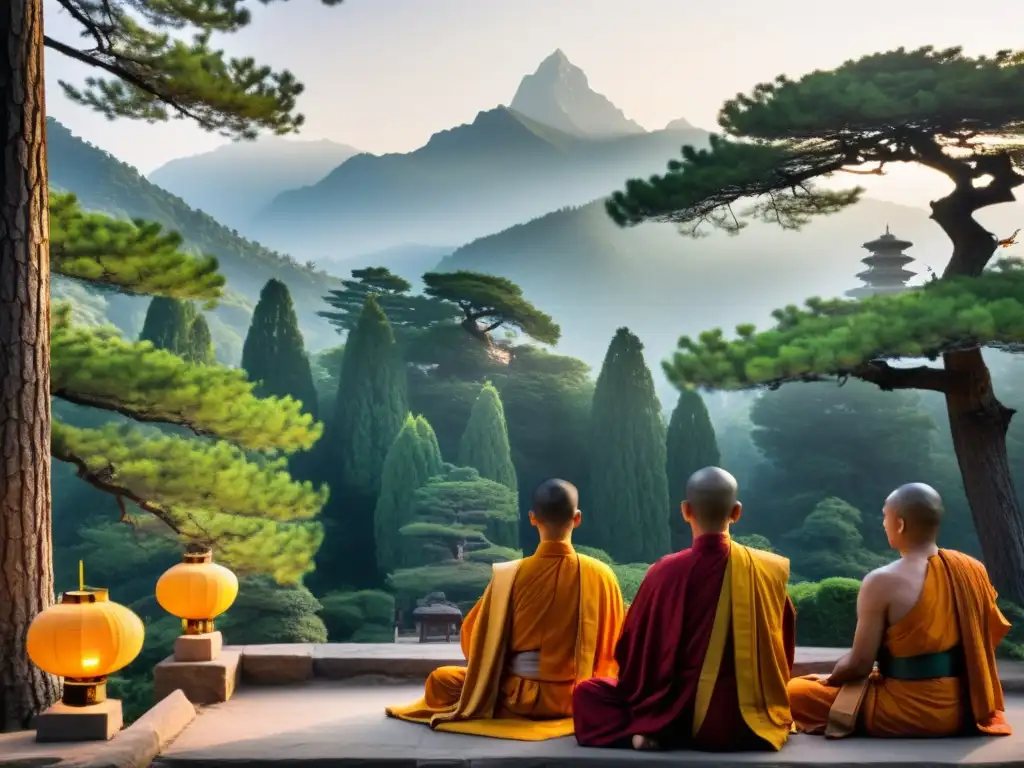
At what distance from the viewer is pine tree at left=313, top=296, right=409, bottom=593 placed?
1833 cm

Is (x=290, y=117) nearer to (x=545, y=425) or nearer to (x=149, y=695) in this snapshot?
(x=149, y=695)

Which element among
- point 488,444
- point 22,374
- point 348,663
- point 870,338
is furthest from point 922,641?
point 488,444

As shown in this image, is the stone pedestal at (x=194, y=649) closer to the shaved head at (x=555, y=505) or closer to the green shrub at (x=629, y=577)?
the shaved head at (x=555, y=505)

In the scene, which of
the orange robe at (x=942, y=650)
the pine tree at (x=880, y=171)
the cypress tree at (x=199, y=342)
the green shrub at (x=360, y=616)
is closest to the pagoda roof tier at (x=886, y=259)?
the pine tree at (x=880, y=171)

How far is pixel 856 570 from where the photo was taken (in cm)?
1853

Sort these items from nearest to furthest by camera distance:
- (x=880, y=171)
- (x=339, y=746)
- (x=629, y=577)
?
1. (x=339, y=746)
2. (x=880, y=171)
3. (x=629, y=577)

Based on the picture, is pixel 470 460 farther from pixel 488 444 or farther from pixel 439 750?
pixel 439 750

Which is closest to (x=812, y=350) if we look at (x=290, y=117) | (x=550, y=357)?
(x=290, y=117)

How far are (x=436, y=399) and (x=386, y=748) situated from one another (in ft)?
51.4

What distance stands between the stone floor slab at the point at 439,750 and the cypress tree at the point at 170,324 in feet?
43.0

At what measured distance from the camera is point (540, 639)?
15.5ft

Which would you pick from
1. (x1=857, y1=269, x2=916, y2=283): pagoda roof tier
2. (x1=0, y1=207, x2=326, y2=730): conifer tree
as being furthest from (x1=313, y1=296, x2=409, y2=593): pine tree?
(x1=0, y1=207, x2=326, y2=730): conifer tree

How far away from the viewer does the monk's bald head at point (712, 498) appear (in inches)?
169

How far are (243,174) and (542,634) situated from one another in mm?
19517
